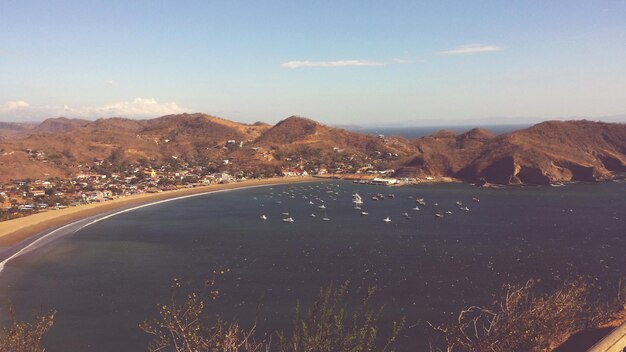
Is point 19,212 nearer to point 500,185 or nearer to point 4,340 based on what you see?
point 4,340

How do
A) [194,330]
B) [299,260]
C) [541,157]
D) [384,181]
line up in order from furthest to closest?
[384,181] < [541,157] < [299,260] < [194,330]

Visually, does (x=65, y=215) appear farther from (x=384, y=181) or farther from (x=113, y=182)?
(x=384, y=181)

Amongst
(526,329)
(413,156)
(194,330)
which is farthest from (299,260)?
(413,156)

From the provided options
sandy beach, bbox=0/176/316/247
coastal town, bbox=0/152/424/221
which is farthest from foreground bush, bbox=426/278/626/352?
coastal town, bbox=0/152/424/221

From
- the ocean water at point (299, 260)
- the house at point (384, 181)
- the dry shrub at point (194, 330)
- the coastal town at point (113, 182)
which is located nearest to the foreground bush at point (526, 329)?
the dry shrub at point (194, 330)

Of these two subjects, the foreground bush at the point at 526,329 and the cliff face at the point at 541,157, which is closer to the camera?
the foreground bush at the point at 526,329

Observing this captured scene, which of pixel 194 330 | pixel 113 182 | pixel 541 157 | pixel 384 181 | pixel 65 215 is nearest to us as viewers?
pixel 194 330

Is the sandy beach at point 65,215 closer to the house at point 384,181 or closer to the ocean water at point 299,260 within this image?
the ocean water at point 299,260
